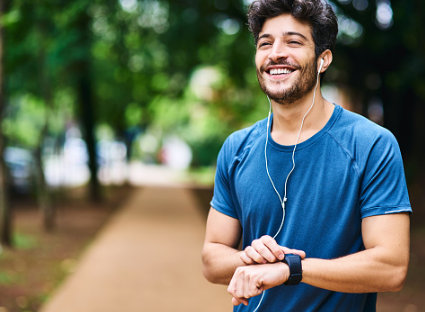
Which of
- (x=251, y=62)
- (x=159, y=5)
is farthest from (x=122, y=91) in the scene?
(x=159, y=5)

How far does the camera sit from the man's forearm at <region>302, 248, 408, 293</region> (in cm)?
175

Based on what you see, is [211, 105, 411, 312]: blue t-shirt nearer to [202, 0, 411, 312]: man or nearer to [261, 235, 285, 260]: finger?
[202, 0, 411, 312]: man

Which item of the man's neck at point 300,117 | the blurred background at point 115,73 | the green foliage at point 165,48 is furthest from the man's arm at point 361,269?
the green foliage at point 165,48

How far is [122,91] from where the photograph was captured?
17750mm

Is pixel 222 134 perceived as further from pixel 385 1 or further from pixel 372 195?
pixel 372 195

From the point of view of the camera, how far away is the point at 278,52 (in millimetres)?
1975

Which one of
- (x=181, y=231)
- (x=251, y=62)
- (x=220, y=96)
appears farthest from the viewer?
(x=220, y=96)

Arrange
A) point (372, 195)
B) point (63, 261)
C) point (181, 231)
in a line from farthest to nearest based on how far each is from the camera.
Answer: point (181, 231) → point (63, 261) → point (372, 195)

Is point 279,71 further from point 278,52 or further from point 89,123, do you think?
point 89,123

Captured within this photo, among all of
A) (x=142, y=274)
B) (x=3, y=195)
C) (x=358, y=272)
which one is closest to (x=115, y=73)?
(x=3, y=195)

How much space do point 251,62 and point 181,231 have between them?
6.19 metres

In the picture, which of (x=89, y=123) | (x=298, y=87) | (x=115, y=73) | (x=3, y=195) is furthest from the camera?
(x=89, y=123)

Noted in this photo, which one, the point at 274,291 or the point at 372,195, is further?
the point at 274,291

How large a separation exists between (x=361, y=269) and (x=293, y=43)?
0.79m
